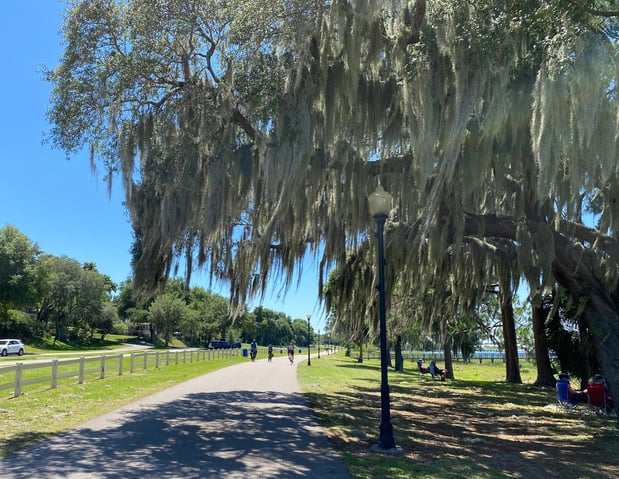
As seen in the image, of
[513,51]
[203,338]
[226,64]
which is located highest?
[226,64]

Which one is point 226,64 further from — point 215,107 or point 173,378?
point 173,378

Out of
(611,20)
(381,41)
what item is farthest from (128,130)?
(611,20)

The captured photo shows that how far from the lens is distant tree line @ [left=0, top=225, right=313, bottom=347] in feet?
137

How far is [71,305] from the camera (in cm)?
6094

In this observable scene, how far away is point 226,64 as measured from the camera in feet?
28.2

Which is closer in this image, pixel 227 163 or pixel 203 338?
pixel 227 163

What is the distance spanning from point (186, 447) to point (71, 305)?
61.6 m

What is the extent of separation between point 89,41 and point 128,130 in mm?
1607

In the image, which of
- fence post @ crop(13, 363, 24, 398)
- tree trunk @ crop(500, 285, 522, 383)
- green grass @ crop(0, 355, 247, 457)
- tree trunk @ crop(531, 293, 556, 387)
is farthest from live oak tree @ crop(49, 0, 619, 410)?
tree trunk @ crop(500, 285, 522, 383)

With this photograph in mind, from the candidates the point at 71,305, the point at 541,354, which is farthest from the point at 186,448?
the point at 71,305

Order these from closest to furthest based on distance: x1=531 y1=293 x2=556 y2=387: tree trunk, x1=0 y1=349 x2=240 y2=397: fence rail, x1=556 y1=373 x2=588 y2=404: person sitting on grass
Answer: x1=0 y1=349 x2=240 y2=397: fence rail
x1=556 y1=373 x2=588 y2=404: person sitting on grass
x1=531 y1=293 x2=556 y2=387: tree trunk

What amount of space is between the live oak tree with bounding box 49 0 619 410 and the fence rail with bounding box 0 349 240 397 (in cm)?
456

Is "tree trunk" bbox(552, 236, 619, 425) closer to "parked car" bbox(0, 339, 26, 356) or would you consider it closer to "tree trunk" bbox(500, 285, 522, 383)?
"tree trunk" bbox(500, 285, 522, 383)

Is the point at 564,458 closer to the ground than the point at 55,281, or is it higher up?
closer to the ground
